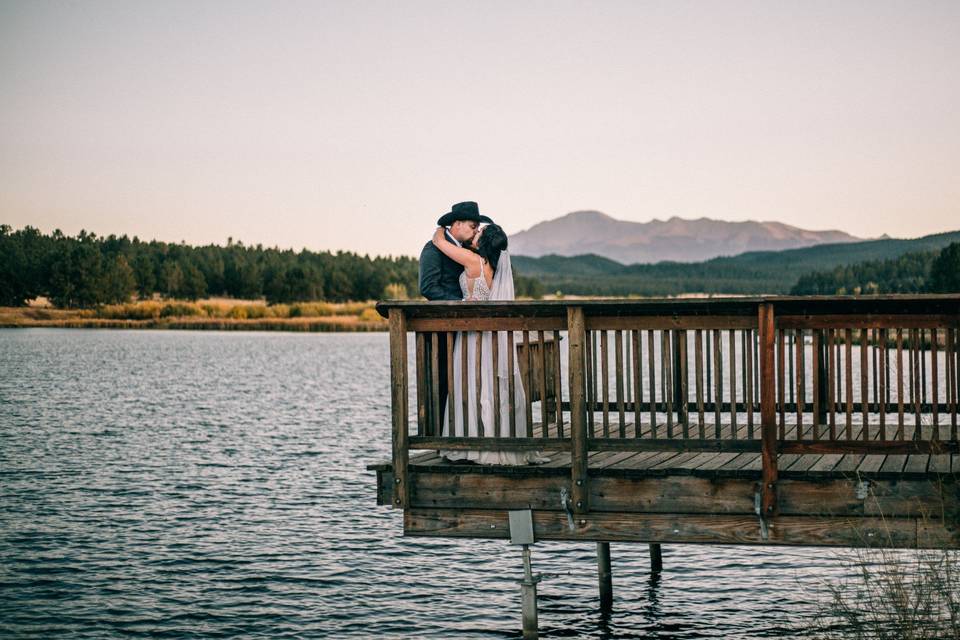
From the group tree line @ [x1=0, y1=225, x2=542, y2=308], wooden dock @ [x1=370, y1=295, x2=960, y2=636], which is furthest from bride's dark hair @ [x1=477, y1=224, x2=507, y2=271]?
tree line @ [x1=0, y1=225, x2=542, y2=308]

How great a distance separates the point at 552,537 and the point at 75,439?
22255mm

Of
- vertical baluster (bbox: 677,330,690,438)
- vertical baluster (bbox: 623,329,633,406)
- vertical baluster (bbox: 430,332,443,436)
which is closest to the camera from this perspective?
vertical baluster (bbox: 677,330,690,438)

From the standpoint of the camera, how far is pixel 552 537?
8.88 metres

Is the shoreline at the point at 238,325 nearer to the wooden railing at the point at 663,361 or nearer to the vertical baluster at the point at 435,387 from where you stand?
the vertical baluster at the point at 435,387

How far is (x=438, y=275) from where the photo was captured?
9.45m

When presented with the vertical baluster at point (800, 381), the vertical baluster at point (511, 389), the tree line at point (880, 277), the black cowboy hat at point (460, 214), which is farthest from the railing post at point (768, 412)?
the tree line at point (880, 277)

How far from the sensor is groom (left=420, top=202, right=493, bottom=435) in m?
9.14

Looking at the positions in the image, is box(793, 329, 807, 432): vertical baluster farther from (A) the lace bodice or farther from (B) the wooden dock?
(A) the lace bodice

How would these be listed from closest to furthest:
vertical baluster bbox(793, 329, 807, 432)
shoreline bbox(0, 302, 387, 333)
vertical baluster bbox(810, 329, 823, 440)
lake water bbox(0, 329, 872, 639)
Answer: vertical baluster bbox(793, 329, 807, 432), vertical baluster bbox(810, 329, 823, 440), lake water bbox(0, 329, 872, 639), shoreline bbox(0, 302, 387, 333)

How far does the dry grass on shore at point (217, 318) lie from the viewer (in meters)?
126

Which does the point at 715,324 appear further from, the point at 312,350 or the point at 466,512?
the point at 312,350

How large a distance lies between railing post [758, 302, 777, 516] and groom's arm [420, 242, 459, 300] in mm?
2705

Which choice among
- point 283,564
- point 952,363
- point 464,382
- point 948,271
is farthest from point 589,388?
point 948,271

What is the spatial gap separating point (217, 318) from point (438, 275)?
127455mm
